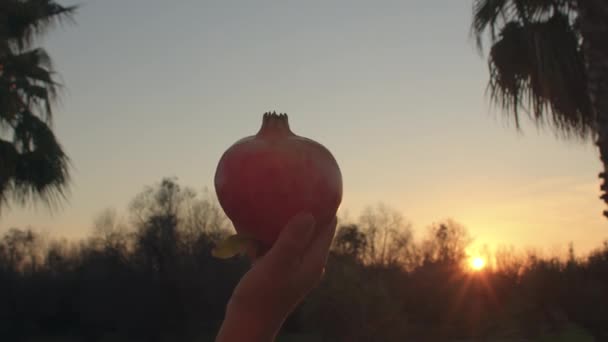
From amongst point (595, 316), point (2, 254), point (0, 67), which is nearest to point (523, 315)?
point (595, 316)

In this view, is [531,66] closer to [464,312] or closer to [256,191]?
[256,191]

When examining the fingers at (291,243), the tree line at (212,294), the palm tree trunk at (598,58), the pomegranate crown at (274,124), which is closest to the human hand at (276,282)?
the fingers at (291,243)

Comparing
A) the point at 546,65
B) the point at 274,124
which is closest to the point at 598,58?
the point at 546,65

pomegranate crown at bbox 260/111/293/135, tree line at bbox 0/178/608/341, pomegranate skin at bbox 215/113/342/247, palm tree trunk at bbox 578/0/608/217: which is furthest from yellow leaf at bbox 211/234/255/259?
tree line at bbox 0/178/608/341

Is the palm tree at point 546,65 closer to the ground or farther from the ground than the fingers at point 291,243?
farther from the ground

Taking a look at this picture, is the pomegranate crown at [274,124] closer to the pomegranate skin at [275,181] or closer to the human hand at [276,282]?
the pomegranate skin at [275,181]
